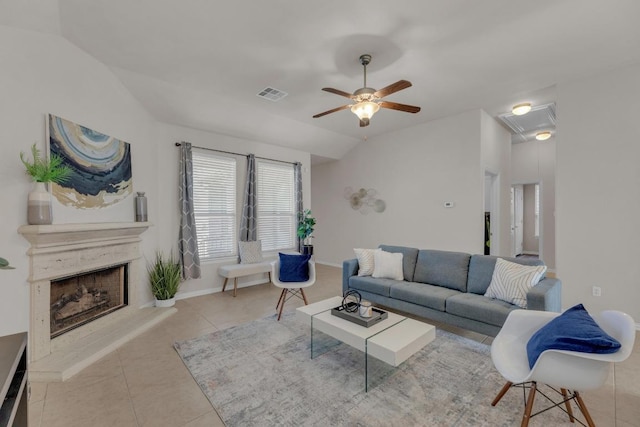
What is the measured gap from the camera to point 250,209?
5.29 meters

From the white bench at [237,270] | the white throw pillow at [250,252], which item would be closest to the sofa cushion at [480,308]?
the white bench at [237,270]

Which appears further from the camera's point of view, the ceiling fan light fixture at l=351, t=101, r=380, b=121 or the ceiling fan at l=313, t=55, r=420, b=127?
the ceiling fan light fixture at l=351, t=101, r=380, b=121

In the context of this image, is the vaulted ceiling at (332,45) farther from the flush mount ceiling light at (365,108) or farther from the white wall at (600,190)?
the flush mount ceiling light at (365,108)

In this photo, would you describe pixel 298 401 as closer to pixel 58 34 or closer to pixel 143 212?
pixel 143 212

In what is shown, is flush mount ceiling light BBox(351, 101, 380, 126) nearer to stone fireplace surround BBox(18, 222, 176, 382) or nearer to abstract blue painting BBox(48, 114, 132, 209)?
abstract blue painting BBox(48, 114, 132, 209)

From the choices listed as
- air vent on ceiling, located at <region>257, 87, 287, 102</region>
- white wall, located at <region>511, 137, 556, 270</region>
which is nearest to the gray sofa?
air vent on ceiling, located at <region>257, 87, 287, 102</region>

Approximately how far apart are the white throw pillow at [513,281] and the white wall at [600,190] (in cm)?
136

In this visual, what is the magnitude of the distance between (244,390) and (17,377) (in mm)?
1508

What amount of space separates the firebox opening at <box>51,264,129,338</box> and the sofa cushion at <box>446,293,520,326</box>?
3.93 m

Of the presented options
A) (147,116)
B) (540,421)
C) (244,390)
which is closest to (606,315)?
(540,421)

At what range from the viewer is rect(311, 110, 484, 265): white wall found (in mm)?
4855

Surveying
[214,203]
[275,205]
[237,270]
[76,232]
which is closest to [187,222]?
[214,203]

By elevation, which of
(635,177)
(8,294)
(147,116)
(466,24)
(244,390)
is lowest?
(244,390)

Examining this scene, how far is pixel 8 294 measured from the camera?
234 cm
